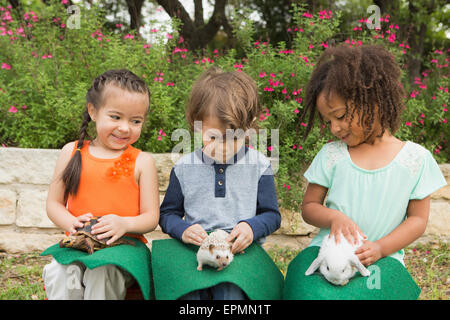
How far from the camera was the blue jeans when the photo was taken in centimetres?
173

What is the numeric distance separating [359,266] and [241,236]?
51cm

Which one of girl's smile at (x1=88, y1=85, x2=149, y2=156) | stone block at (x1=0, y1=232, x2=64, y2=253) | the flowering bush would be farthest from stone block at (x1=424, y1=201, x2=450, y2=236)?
stone block at (x1=0, y1=232, x2=64, y2=253)

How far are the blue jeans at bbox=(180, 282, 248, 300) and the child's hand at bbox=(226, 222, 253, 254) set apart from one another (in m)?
0.15

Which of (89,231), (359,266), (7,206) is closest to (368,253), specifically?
(359,266)

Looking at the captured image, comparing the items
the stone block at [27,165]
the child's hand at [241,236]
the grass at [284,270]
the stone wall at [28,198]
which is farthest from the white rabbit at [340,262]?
the stone block at [27,165]

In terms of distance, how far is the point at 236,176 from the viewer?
6.72 ft

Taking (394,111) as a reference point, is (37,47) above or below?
above

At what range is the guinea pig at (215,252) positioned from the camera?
5.47 feet

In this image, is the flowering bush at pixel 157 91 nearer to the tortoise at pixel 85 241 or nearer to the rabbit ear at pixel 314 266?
the rabbit ear at pixel 314 266
